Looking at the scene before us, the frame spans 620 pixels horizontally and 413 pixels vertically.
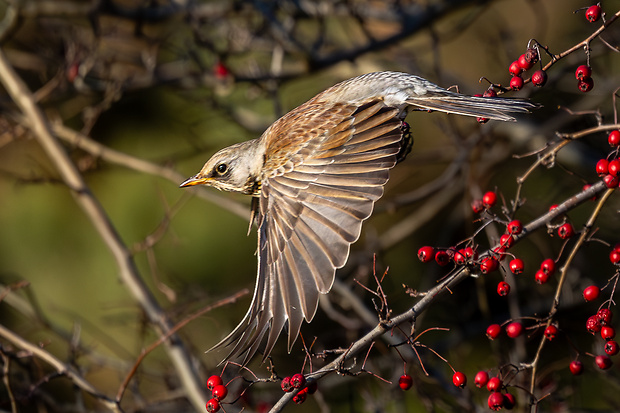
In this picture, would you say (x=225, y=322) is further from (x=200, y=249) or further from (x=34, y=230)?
(x=34, y=230)

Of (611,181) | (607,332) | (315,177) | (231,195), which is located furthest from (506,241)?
(231,195)

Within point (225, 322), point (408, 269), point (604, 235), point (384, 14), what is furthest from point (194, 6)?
point (604, 235)

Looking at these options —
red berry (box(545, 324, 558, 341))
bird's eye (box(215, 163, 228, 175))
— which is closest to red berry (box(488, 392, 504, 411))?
red berry (box(545, 324, 558, 341))

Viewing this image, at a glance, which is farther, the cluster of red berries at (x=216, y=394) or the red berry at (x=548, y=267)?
the red berry at (x=548, y=267)

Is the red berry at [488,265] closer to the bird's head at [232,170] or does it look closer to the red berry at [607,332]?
the red berry at [607,332]

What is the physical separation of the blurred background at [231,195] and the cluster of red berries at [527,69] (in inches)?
48.9

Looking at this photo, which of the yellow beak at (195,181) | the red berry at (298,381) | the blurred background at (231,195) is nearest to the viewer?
the red berry at (298,381)

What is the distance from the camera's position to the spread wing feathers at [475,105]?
2.39m

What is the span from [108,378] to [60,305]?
690mm

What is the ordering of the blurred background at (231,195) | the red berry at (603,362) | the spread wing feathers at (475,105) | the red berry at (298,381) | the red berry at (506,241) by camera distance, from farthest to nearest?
the blurred background at (231,195)
the spread wing feathers at (475,105)
the red berry at (603,362)
the red berry at (506,241)
the red berry at (298,381)

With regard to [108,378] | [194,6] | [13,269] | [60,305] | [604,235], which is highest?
[194,6]

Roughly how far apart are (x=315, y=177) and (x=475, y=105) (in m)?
0.67

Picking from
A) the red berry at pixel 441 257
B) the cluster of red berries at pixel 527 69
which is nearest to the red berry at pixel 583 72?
the cluster of red berries at pixel 527 69

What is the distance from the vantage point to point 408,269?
515 centimetres
